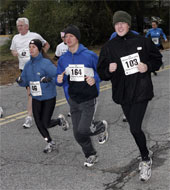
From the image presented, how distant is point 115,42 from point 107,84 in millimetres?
6752

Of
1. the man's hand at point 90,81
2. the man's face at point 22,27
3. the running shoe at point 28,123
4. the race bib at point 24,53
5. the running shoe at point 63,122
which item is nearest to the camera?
the man's hand at point 90,81

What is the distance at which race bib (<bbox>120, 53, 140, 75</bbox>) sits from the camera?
4.21m

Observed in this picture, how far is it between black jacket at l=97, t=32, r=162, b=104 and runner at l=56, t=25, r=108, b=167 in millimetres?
443

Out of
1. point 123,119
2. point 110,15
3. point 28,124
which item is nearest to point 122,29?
point 123,119

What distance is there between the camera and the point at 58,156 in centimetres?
536

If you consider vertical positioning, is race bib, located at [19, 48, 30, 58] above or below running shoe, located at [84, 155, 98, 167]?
above

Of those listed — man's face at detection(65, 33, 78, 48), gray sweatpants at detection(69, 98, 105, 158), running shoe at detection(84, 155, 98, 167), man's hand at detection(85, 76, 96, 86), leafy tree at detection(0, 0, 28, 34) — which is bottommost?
leafy tree at detection(0, 0, 28, 34)

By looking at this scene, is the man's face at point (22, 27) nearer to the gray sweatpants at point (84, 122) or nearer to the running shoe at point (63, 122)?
the running shoe at point (63, 122)

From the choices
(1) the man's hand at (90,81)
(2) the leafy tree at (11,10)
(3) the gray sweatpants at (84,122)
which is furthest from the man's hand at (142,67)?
(2) the leafy tree at (11,10)

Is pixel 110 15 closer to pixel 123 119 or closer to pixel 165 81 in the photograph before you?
pixel 165 81

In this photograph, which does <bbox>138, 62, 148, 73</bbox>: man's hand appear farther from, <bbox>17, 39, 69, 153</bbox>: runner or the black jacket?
<bbox>17, 39, 69, 153</bbox>: runner

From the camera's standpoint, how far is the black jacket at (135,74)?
4234 mm

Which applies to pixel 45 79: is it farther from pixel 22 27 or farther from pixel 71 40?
pixel 22 27

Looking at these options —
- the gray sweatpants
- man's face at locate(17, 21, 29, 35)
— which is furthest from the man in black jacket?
man's face at locate(17, 21, 29, 35)
